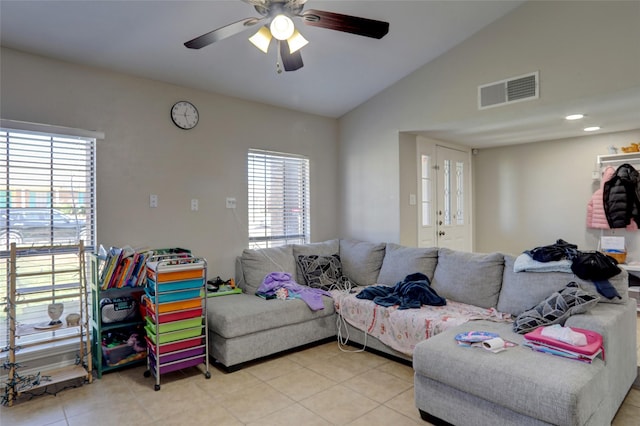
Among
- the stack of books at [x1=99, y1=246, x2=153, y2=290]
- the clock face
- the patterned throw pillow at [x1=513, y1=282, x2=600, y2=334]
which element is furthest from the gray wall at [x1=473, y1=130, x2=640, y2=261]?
the stack of books at [x1=99, y1=246, x2=153, y2=290]

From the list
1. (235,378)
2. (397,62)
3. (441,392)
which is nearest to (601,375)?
(441,392)

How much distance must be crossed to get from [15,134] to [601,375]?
4.10 meters

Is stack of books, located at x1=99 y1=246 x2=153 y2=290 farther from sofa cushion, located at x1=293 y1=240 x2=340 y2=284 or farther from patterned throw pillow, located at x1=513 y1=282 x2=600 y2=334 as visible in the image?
patterned throw pillow, located at x1=513 y1=282 x2=600 y2=334

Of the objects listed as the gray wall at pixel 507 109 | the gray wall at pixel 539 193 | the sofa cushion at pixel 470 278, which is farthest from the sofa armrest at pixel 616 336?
the gray wall at pixel 539 193

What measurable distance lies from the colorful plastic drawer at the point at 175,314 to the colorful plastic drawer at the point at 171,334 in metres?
0.10

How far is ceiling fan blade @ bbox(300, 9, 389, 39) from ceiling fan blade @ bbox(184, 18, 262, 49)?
1.01 ft

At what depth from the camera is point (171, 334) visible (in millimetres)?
2771

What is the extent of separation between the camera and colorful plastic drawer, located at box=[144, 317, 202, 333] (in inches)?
108

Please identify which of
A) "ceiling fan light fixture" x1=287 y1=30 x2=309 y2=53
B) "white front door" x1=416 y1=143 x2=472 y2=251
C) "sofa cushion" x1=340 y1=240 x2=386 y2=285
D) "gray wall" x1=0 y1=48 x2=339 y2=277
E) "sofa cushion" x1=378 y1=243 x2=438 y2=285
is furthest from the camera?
"white front door" x1=416 y1=143 x2=472 y2=251

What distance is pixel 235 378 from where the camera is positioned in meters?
2.86

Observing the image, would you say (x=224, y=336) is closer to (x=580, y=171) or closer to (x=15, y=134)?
(x=15, y=134)

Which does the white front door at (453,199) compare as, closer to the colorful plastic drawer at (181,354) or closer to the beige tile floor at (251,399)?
the beige tile floor at (251,399)

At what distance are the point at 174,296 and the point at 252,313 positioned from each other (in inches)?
24.9

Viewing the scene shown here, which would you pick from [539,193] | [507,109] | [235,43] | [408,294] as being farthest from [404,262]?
[539,193]
